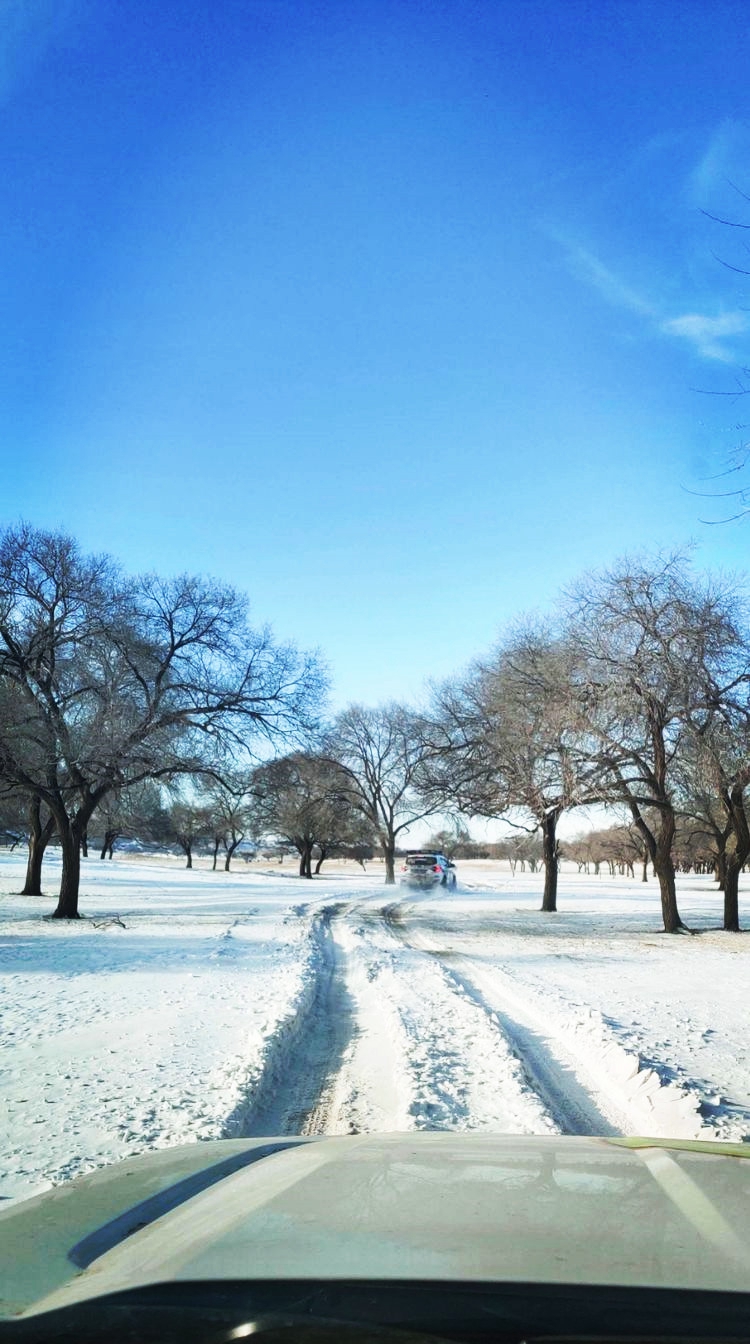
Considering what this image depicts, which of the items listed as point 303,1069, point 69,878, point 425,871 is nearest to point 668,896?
point 69,878

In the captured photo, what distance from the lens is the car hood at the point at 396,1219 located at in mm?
2117

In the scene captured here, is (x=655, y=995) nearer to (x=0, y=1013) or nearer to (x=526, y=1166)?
(x=0, y=1013)

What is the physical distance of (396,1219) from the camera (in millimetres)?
2514

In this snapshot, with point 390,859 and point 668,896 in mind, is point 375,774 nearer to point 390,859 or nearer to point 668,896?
point 390,859

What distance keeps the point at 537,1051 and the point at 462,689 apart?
20.8m

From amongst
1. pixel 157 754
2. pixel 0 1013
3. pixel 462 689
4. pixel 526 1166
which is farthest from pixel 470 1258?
pixel 462 689

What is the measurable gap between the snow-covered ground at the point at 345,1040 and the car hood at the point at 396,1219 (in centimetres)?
181

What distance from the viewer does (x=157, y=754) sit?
20.0m

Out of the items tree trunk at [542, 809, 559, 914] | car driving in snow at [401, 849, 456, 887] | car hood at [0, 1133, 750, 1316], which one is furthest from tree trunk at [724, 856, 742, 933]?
car driving in snow at [401, 849, 456, 887]

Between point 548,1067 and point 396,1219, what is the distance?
4984mm

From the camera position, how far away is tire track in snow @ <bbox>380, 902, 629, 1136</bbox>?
562 cm

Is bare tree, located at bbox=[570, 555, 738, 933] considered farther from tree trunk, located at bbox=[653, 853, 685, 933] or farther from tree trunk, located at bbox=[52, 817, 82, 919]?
tree trunk, located at bbox=[52, 817, 82, 919]

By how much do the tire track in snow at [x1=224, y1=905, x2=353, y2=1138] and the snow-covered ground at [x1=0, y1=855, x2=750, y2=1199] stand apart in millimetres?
26

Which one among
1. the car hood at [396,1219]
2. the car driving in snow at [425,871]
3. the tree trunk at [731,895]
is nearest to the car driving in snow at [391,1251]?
the car hood at [396,1219]
